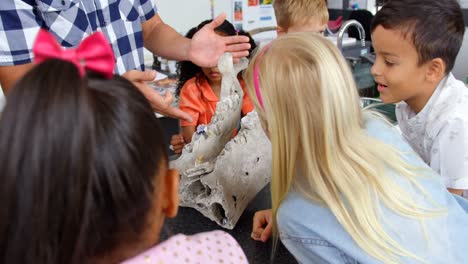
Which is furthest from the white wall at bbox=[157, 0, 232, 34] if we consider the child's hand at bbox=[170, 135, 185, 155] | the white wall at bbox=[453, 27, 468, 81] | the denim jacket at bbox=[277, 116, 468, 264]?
the denim jacket at bbox=[277, 116, 468, 264]

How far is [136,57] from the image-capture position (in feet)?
3.91

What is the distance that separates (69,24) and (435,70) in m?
0.97

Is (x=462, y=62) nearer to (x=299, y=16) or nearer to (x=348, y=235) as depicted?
(x=299, y=16)

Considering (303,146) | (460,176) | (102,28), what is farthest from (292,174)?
(102,28)

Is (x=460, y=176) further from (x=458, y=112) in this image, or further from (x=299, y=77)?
(x=299, y=77)

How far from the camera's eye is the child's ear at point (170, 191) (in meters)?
0.55

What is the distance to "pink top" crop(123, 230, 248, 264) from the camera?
503 mm

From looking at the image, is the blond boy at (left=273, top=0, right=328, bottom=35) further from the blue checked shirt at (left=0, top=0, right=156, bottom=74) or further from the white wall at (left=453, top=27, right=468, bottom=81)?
the white wall at (left=453, top=27, right=468, bottom=81)

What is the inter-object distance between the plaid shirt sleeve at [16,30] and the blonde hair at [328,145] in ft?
1.77

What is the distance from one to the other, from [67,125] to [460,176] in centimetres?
98

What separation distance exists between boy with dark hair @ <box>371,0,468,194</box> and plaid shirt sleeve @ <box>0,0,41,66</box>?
0.89 m

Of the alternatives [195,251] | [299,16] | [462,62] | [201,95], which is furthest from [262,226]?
[462,62]

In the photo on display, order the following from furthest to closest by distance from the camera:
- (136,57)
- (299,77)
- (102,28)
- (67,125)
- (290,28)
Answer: (290,28), (136,57), (102,28), (299,77), (67,125)

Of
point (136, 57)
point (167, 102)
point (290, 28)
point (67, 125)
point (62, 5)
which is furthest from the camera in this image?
point (290, 28)
